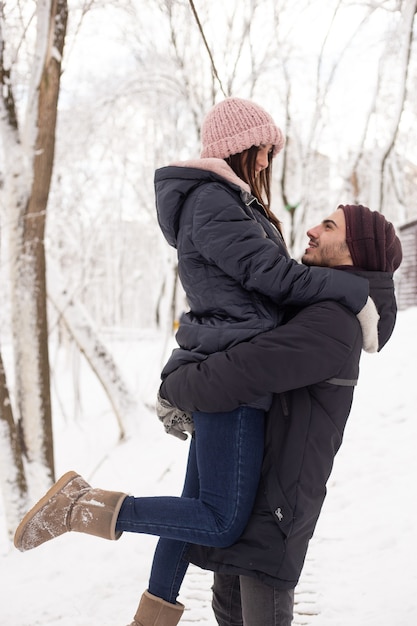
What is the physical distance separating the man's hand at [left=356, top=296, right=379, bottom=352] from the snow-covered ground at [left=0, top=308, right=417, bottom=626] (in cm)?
169

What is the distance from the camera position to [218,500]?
1.89m

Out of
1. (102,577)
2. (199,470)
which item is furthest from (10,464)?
(199,470)

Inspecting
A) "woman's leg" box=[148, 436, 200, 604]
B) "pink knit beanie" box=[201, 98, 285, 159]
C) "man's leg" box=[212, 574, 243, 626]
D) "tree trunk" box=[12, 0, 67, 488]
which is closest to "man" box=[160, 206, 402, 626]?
"woman's leg" box=[148, 436, 200, 604]

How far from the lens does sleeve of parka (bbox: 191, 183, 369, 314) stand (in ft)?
5.97

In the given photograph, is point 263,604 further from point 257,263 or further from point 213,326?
point 257,263

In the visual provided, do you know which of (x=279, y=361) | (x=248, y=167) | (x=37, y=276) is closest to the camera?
(x=279, y=361)

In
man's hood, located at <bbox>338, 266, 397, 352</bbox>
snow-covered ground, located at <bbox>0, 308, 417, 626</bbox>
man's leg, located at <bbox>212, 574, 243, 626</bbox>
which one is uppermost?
man's hood, located at <bbox>338, 266, 397, 352</bbox>

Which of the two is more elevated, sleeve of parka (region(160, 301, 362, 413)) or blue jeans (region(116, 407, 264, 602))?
sleeve of parka (region(160, 301, 362, 413))

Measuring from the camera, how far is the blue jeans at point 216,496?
1868mm

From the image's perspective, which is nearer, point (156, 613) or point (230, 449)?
point (230, 449)

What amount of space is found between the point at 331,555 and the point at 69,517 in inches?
102

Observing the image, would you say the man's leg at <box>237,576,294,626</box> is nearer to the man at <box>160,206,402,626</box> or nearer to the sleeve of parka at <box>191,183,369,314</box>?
the man at <box>160,206,402,626</box>

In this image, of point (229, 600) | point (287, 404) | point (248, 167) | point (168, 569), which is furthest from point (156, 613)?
point (248, 167)

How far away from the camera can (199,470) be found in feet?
6.40
